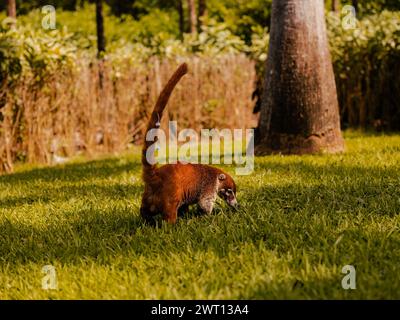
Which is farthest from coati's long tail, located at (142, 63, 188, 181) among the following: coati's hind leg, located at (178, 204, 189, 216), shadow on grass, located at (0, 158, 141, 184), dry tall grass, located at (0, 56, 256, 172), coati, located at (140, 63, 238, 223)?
dry tall grass, located at (0, 56, 256, 172)

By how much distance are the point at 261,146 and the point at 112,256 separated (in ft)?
15.6

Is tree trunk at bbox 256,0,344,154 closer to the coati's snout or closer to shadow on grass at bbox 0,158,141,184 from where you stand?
shadow on grass at bbox 0,158,141,184

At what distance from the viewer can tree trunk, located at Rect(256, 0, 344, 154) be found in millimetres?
7980

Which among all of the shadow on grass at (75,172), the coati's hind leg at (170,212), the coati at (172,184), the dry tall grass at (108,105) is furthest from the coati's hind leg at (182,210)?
the dry tall grass at (108,105)

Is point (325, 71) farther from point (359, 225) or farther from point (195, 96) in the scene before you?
point (359, 225)

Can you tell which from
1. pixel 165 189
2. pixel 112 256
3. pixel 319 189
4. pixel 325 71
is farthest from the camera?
pixel 325 71

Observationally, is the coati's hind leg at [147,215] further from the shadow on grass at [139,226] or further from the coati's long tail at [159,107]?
the coati's long tail at [159,107]

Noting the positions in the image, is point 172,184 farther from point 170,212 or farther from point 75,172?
point 75,172

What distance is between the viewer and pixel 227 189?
14.9 ft

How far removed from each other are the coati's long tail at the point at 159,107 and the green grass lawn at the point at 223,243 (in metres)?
0.43

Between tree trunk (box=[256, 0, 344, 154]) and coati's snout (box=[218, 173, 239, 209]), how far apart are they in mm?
3510

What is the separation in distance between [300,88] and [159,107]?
4191mm
